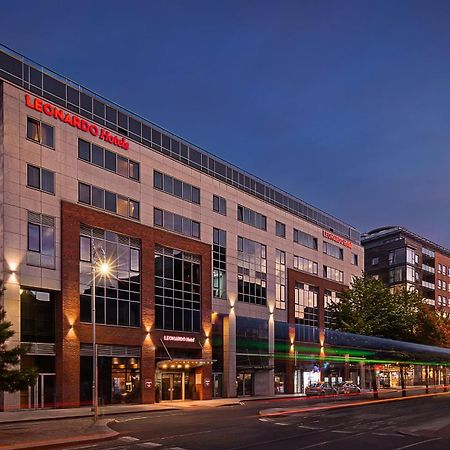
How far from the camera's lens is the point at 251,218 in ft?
237

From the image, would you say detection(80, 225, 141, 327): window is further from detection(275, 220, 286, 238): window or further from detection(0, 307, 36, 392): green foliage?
detection(275, 220, 286, 238): window

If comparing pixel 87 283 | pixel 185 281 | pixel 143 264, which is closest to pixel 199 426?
pixel 87 283

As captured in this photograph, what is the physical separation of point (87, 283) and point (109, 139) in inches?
460

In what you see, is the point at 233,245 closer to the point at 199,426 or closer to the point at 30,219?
the point at 30,219

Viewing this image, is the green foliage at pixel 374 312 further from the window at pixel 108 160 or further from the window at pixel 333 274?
the window at pixel 108 160

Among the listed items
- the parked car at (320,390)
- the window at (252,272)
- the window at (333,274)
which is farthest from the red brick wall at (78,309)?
the window at (333,274)

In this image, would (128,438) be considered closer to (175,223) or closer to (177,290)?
(177,290)

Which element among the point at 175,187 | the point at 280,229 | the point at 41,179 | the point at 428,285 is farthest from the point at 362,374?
the point at 41,179

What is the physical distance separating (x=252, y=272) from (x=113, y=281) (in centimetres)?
2230

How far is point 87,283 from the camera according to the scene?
49.6 metres

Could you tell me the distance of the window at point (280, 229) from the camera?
254 ft

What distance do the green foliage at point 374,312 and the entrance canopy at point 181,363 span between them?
32.8 meters

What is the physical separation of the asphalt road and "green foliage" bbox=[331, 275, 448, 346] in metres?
46.3

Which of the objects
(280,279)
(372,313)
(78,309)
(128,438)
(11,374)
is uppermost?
(280,279)
